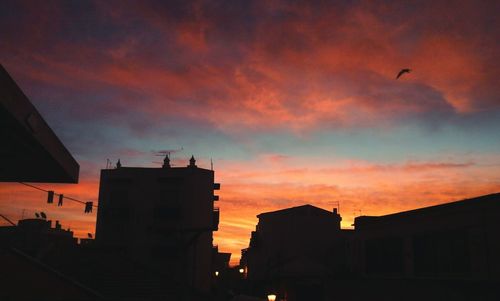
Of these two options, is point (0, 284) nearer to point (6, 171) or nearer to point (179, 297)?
point (6, 171)

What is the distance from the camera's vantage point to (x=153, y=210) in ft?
147

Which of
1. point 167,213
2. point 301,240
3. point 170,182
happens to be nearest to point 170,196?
point 170,182

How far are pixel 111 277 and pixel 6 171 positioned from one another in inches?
460

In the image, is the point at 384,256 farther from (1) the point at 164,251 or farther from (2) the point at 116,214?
(2) the point at 116,214

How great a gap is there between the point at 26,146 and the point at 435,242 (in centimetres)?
2218

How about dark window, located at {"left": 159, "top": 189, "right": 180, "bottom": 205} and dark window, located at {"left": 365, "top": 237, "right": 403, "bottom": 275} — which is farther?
dark window, located at {"left": 159, "top": 189, "right": 180, "bottom": 205}

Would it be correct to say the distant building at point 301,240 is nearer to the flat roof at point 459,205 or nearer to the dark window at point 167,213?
the dark window at point 167,213

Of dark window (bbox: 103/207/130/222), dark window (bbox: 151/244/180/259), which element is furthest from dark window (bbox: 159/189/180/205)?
dark window (bbox: 151/244/180/259)

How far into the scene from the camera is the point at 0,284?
14945 millimetres

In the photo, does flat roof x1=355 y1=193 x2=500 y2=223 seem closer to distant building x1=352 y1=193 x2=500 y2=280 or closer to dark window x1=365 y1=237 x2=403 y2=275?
distant building x1=352 y1=193 x2=500 y2=280

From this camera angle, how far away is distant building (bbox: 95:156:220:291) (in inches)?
1738

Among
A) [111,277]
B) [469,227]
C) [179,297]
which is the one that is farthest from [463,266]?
[111,277]

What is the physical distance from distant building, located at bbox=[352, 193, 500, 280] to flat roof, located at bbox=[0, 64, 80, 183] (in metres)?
19.6

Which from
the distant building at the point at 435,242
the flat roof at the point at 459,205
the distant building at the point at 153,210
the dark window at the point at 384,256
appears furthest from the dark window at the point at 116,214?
the flat roof at the point at 459,205
